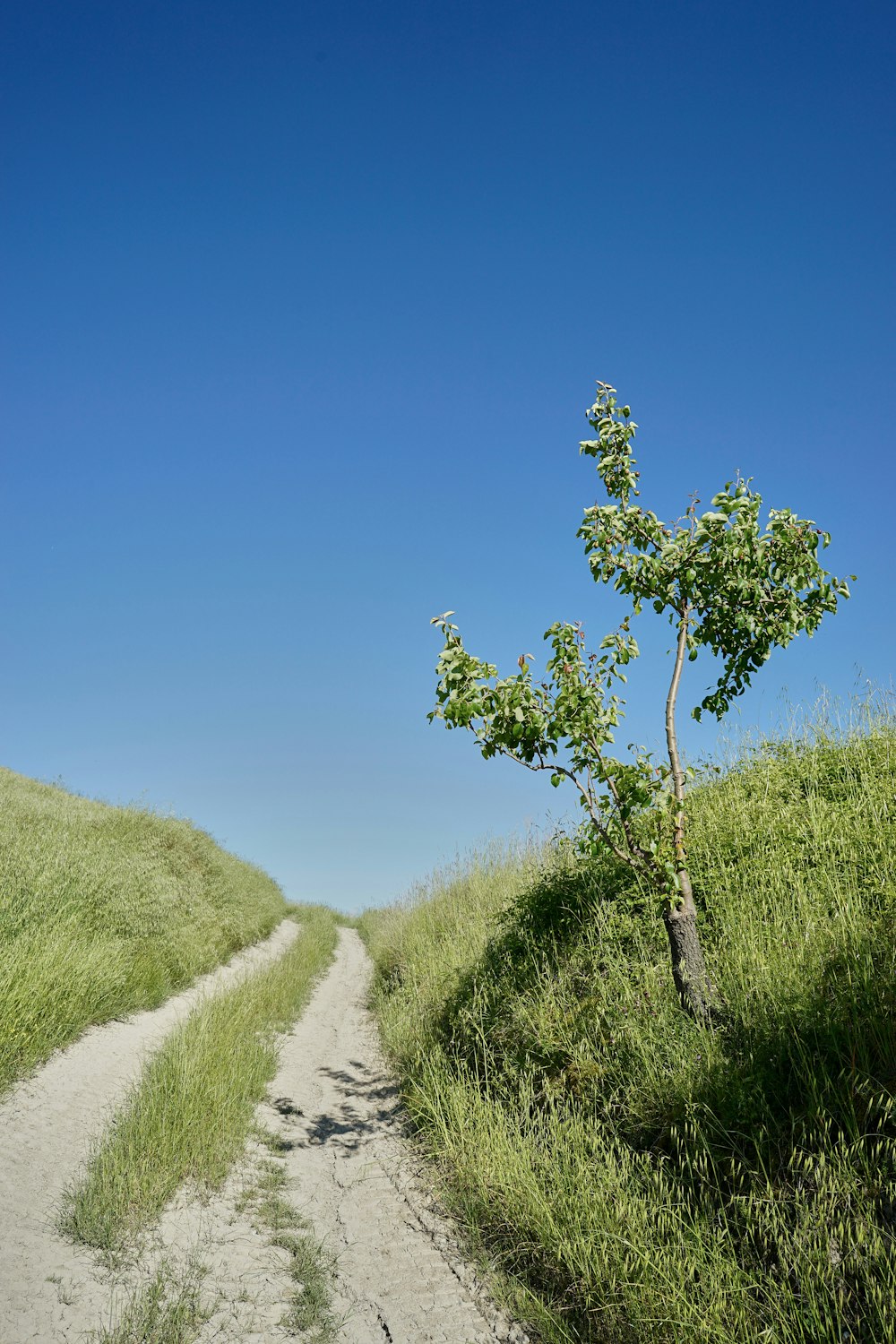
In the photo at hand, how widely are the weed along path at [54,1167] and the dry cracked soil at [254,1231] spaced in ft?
0.04

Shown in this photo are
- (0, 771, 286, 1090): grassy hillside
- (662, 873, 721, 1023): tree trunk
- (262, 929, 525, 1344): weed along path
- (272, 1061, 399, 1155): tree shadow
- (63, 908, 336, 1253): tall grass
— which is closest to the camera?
(262, 929, 525, 1344): weed along path

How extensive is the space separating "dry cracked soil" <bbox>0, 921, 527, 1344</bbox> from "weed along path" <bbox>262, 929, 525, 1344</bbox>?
0.01 metres

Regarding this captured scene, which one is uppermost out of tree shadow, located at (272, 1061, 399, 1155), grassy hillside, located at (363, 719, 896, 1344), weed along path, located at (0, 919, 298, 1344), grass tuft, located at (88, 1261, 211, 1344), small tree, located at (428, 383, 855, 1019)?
small tree, located at (428, 383, 855, 1019)

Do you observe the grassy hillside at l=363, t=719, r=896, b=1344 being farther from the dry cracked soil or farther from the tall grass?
the tall grass

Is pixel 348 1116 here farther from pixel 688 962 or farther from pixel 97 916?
pixel 97 916

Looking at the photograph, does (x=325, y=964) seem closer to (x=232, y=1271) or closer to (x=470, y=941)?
(x=470, y=941)

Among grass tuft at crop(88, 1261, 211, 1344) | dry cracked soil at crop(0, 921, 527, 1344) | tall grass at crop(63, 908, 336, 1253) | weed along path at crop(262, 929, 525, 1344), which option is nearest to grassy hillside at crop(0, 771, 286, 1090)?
dry cracked soil at crop(0, 921, 527, 1344)

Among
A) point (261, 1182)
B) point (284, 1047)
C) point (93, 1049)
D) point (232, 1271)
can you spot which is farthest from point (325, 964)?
point (232, 1271)

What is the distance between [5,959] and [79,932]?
2.56m

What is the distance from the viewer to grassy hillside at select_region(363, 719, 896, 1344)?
354 centimetres

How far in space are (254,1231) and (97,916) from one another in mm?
7269

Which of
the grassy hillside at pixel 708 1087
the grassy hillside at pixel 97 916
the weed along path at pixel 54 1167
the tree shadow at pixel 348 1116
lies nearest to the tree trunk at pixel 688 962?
the grassy hillside at pixel 708 1087

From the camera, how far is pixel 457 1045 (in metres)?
7.73

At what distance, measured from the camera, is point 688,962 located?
5.67 m
